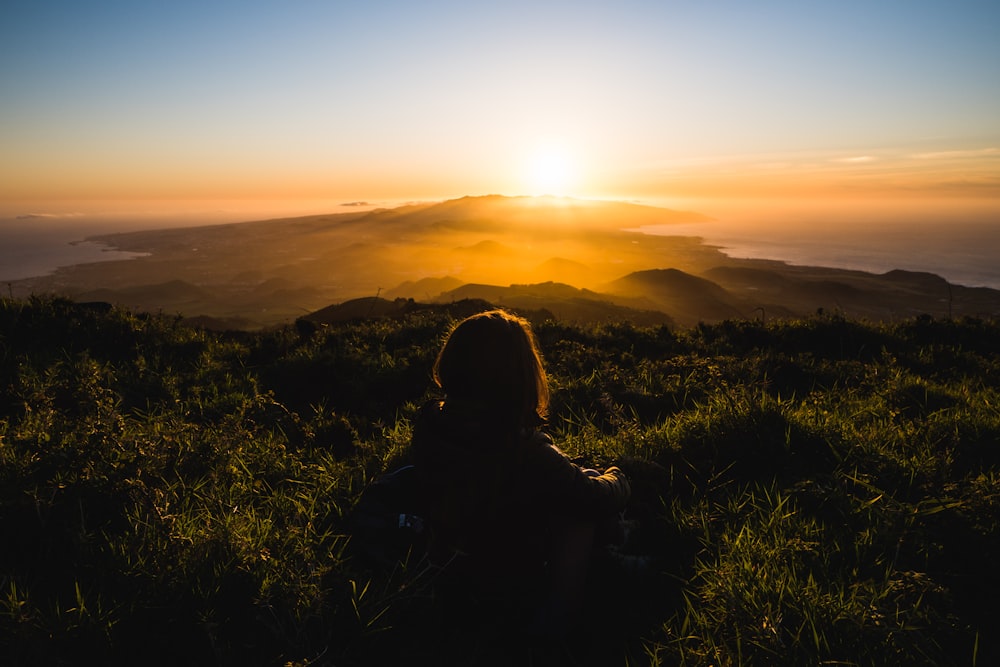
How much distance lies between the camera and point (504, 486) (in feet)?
7.79

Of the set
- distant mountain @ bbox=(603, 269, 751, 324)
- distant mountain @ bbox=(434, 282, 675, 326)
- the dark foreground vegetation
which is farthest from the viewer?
distant mountain @ bbox=(603, 269, 751, 324)

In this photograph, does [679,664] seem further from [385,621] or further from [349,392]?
[349,392]

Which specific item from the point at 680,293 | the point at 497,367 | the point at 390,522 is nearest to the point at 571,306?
the point at 390,522

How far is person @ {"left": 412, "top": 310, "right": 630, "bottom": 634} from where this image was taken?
93.0 inches

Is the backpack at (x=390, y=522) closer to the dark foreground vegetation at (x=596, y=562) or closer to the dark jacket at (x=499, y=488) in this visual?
the dark foreground vegetation at (x=596, y=562)

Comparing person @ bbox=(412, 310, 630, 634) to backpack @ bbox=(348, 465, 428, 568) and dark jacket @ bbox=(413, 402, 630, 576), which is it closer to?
dark jacket @ bbox=(413, 402, 630, 576)

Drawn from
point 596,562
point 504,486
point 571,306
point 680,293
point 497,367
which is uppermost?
point 497,367

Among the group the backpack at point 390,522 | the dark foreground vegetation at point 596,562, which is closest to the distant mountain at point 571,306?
the dark foreground vegetation at point 596,562

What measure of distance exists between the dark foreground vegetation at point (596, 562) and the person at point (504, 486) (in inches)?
11.5

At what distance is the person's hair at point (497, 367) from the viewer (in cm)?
236

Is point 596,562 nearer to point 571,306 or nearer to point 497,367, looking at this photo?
point 497,367

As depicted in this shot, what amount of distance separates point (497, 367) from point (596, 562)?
1.47m

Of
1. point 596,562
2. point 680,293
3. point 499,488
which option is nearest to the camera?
point 499,488

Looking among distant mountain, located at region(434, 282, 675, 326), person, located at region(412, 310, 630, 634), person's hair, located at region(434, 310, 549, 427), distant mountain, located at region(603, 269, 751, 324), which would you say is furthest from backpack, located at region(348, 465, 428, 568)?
distant mountain, located at region(603, 269, 751, 324)
